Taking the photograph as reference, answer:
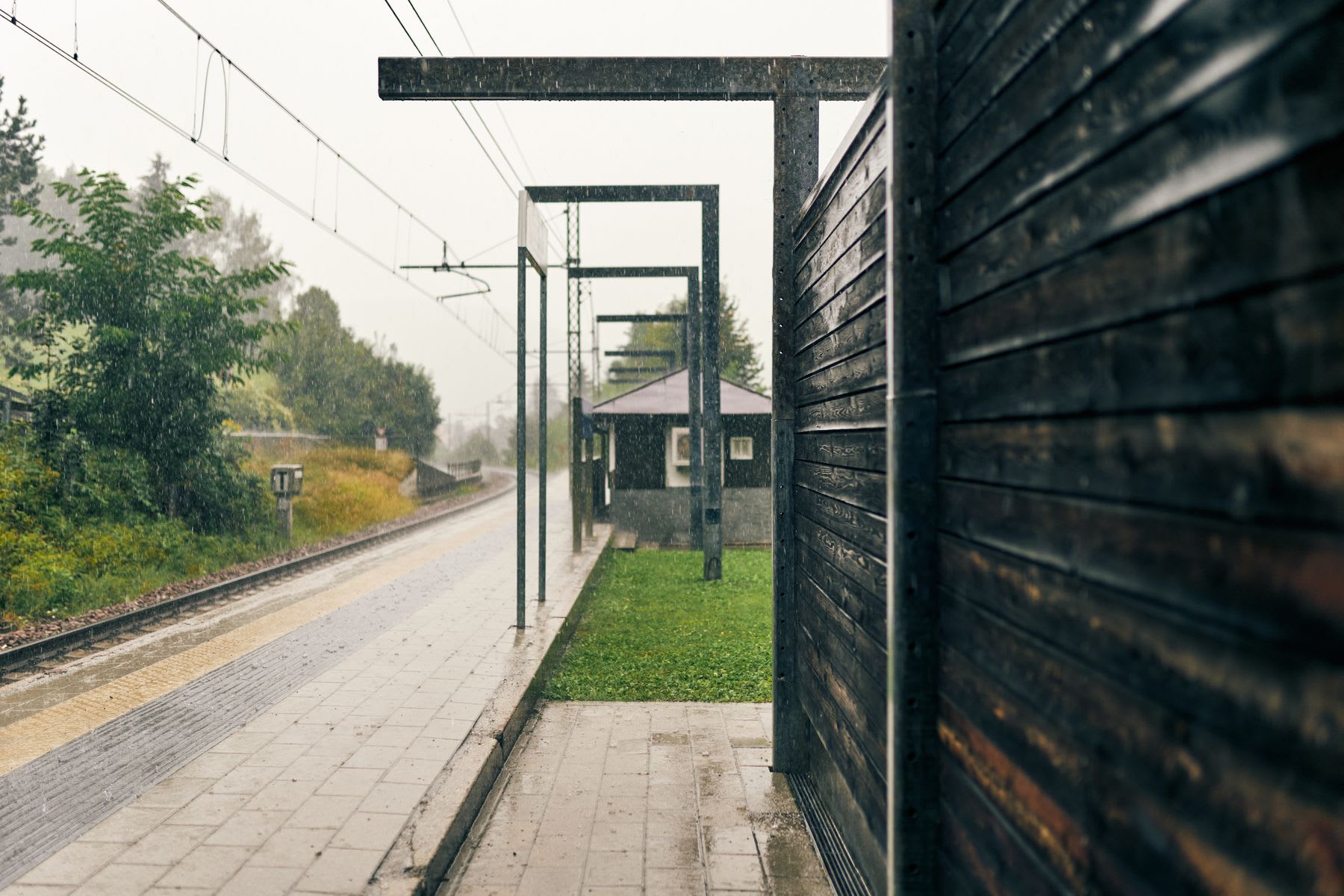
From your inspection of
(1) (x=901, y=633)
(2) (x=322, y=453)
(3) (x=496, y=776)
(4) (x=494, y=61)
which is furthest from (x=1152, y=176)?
(2) (x=322, y=453)

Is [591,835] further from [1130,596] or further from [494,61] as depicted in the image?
[494,61]

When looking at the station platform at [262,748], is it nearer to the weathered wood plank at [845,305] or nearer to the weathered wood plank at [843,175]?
the weathered wood plank at [845,305]

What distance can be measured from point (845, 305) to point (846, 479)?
63 cm

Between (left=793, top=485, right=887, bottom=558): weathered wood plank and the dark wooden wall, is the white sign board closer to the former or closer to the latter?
the dark wooden wall

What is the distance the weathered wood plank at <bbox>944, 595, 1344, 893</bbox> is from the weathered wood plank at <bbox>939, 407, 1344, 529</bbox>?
284 mm

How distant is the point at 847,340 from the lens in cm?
303

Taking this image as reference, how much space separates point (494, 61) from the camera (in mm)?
4312

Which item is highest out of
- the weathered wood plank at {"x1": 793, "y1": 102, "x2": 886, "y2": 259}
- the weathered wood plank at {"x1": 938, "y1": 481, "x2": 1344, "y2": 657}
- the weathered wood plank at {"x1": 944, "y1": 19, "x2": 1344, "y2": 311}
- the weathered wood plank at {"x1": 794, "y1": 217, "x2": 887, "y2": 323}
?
the weathered wood plank at {"x1": 793, "y1": 102, "x2": 886, "y2": 259}

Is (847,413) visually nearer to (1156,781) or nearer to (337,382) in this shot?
(1156,781)

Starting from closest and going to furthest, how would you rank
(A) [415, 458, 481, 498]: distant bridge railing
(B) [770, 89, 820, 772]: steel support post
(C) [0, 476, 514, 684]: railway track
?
(B) [770, 89, 820, 772]: steel support post
(C) [0, 476, 514, 684]: railway track
(A) [415, 458, 481, 498]: distant bridge railing

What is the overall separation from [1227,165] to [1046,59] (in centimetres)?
58

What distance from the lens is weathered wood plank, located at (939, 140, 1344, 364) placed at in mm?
859

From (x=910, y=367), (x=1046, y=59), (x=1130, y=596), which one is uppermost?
(x=1046, y=59)

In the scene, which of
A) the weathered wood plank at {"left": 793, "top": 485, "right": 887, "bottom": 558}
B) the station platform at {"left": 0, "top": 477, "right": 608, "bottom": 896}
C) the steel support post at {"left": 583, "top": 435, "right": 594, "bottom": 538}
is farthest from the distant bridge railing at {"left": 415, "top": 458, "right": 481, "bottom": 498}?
the weathered wood plank at {"left": 793, "top": 485, "right": 887, "bottom": 558}
